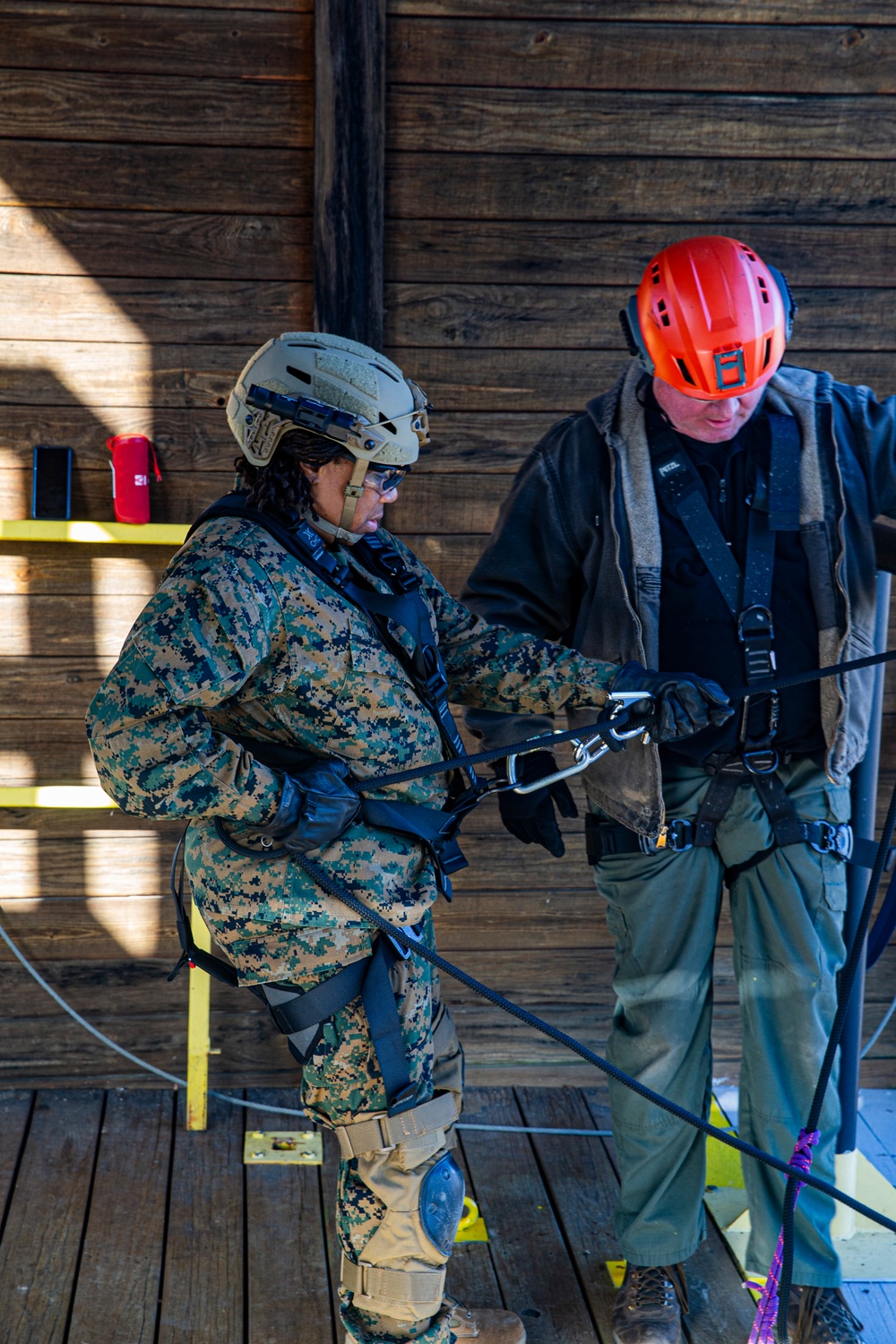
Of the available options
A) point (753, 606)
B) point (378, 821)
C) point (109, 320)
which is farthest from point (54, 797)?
point (753, 606)

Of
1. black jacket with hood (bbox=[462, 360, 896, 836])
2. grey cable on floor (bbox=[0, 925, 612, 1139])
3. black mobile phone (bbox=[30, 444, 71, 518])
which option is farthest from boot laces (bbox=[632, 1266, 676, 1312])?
black mobile phone (bbox=[30, 444, 71, 518])

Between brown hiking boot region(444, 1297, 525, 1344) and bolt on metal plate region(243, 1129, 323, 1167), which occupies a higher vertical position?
brown hiking boot region(444, 1297, 525, 1344)

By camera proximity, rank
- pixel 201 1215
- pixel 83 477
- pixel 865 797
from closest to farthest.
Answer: pixel 865 797, pixel 201 1215, pixel 83 477

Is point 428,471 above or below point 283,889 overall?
above

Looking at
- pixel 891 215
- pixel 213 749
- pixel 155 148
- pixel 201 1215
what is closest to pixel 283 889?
pixel 213 749

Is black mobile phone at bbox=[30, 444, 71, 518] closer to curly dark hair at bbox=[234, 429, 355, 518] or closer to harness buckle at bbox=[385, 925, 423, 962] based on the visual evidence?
curly dark hair at bbox=[234, 429, 355, 518]

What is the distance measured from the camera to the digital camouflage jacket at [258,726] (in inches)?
74.0

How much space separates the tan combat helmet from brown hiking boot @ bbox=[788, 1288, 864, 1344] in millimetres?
1772

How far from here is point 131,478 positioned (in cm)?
310

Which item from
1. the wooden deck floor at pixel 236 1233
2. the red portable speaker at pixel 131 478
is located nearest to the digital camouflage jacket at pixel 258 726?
the wooden deck floor at pixel 236 1233

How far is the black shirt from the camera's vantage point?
2510 millimetres

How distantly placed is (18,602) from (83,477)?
37cm

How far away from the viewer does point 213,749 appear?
6.26 feet

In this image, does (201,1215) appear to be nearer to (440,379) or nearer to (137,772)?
(137,772)
